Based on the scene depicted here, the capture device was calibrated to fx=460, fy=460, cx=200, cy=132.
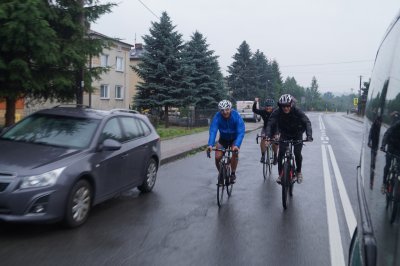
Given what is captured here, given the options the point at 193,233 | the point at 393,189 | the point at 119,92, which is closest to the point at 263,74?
the point at 119,92

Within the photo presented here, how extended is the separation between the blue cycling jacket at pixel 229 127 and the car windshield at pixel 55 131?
2.14 meters

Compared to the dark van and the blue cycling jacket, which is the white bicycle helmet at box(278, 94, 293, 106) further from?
the dark van

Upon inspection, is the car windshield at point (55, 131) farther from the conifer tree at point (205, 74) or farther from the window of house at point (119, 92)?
the window of house at point (119, 92)

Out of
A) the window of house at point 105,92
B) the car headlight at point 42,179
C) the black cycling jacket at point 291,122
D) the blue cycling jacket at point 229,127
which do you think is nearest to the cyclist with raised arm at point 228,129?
the blue cycling jacket at point 229,127

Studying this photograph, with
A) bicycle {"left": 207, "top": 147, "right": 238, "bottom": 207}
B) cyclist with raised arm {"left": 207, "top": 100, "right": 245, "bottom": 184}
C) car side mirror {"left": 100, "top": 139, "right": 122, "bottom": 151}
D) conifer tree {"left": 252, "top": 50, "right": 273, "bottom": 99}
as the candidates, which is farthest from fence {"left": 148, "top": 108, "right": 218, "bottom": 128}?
conifer tree {"left": 252, "top": 50, "right": 273, "bottom": 99}

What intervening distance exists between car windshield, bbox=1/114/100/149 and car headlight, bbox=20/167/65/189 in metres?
0.84

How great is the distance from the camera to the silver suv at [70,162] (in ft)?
17.2

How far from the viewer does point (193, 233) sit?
579 centimetres

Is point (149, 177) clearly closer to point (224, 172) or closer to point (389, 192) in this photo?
point (224, 172)

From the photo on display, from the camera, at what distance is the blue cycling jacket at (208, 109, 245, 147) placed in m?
8.04

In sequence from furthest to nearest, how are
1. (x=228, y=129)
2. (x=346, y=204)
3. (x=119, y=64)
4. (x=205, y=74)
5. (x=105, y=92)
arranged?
1. (x=119, y=64)
2. (x=105, y=92)
3. (x=205, y=74)
4. (x=228, y=129)
5. (x=346, y=204)

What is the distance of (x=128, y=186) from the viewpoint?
24.2ft

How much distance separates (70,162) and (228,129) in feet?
10.8

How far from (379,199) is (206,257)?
119 inches
